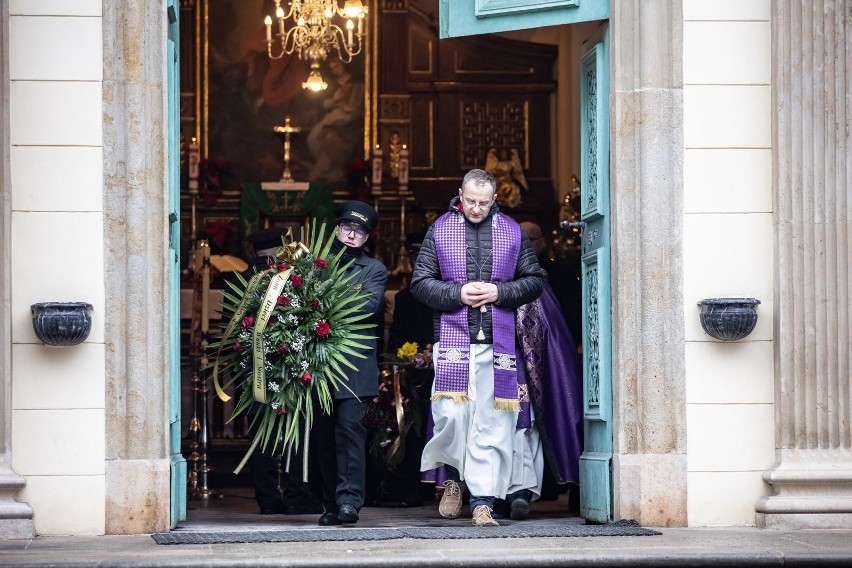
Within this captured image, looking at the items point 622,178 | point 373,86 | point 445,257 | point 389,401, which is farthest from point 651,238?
point 373,86

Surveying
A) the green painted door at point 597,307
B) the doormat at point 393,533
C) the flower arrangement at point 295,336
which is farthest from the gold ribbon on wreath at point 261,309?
the green painted door at point 597,307

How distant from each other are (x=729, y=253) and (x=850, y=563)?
6.88 ft

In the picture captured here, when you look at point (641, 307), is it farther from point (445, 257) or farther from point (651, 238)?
point (445, 257)

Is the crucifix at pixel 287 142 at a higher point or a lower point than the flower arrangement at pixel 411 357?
higher

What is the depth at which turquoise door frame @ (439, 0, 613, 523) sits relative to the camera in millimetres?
8891

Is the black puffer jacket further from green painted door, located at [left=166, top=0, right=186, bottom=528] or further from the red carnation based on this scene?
green painted door, located at [left=166, top=0, right=186, bottom=528]

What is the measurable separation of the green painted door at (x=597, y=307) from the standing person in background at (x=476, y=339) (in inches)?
15.7

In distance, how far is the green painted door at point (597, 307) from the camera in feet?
29.2

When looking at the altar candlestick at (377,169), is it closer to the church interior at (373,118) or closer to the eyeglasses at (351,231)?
the church interior at (373,118)

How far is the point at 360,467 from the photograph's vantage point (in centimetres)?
892

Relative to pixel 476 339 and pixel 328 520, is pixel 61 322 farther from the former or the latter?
pixel 476 339

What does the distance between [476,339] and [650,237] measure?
1.12m

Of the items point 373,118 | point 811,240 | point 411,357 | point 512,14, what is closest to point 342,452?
point 411,357

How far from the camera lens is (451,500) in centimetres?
921
